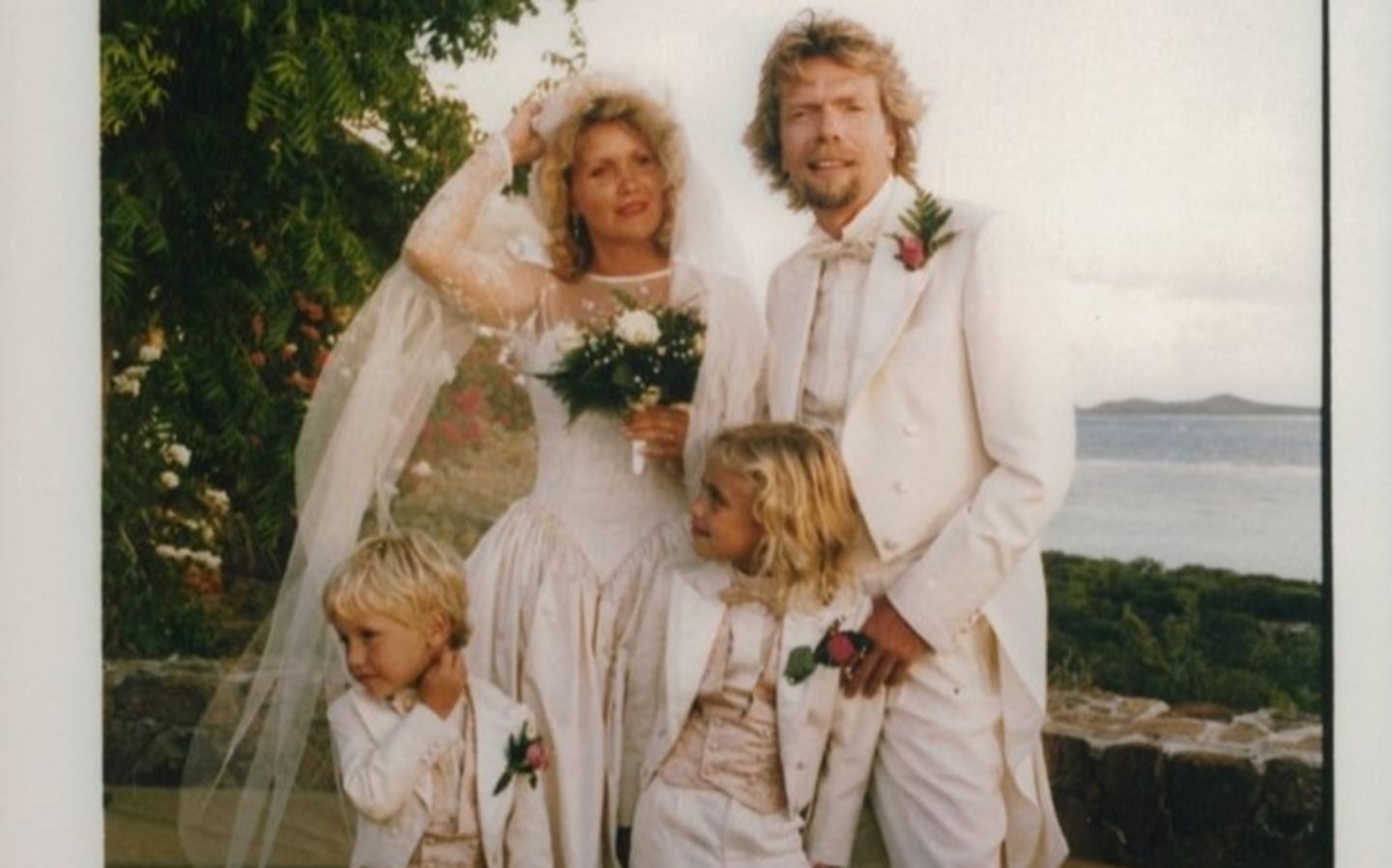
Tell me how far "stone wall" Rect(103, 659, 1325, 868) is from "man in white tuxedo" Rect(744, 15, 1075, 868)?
6cm

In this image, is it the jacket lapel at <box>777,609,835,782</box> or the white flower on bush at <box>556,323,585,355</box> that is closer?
the jacket lapel at <box>777,609,835,782</box>

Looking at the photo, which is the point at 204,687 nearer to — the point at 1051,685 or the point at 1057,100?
the point at 1051,685

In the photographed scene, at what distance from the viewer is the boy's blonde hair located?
12.0ft

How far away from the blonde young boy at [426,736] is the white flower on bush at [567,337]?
1.35 feet

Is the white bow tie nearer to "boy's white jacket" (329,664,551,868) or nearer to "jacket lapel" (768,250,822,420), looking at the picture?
"jacket lapel" (768,250,822,420)

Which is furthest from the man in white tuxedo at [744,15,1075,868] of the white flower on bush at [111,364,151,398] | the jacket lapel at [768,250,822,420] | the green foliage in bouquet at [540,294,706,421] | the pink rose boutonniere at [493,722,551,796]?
the white flower on bush at [111,364,151,398]

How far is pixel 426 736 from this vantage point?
143 inches

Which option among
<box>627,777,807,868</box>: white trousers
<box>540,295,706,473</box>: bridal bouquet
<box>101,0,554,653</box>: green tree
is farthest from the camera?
<box>101,0,554,653</box>: green tree

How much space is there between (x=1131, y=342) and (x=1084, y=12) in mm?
556

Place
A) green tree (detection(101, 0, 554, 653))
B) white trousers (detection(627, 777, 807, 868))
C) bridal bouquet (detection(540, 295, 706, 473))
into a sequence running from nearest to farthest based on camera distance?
1. white trousers (detection(627, 777, 807, 868))
2. bridal bouquet (detection(540, 295, 706, 473))
3. green tree (detection(101, 0, 554, 653))

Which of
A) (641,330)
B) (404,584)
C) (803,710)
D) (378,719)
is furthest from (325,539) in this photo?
(803,710)

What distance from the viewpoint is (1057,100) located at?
3.65 metres

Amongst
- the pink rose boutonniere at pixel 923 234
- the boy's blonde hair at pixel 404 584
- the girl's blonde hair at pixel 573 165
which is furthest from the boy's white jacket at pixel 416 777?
the pink rose boutonniere at pixel 923 234

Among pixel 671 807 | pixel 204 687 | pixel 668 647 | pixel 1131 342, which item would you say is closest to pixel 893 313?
pixel 1131 342
